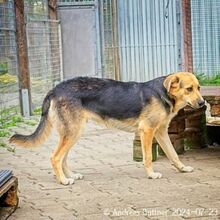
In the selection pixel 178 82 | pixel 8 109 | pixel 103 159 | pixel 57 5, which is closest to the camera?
pixel 178 82

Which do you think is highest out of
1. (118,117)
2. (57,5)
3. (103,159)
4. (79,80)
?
(57,5)

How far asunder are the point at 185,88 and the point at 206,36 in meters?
8.18

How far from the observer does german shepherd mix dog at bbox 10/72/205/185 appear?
19.5 ft

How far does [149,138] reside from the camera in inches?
237

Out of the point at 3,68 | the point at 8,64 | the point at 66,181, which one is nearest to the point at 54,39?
the point at 8,64

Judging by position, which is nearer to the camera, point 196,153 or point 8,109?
point 196,153

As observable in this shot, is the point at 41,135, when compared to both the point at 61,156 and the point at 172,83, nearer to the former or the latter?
the point at 61,156

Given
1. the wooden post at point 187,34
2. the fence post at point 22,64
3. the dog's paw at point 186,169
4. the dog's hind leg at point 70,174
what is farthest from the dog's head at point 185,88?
the wooden post at point 187,34

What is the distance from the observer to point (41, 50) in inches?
478

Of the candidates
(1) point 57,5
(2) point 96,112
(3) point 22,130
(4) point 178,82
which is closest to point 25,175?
(2) point 96,112

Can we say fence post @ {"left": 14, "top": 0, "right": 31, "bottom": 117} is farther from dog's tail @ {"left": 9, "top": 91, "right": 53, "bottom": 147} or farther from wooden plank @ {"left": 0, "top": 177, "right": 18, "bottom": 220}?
wooden plank @ {"left": 0, "top": 177, "right": 18, "bottom": 220}

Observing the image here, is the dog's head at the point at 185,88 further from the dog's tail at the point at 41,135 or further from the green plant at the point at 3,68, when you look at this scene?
the green plant at the point at 3,68

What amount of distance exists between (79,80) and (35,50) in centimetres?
589

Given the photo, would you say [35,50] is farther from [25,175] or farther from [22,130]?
[25,175]
